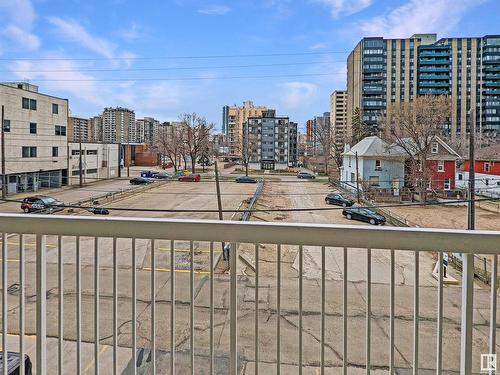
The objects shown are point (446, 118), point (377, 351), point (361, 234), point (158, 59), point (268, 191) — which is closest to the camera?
point (361, 234)

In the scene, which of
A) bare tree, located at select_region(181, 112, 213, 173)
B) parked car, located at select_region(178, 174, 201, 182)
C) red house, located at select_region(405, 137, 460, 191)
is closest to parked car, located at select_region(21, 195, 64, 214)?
Answer: bare tree, located at select_region(181, 112, 213, 173)

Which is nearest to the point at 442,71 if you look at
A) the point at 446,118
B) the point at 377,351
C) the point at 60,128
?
the point at 446,118

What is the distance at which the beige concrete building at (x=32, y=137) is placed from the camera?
326 inches

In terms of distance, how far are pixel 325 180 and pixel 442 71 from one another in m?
5.54

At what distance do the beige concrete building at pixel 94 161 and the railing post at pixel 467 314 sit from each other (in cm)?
691

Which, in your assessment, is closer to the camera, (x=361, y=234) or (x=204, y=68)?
(x=361, y=234)

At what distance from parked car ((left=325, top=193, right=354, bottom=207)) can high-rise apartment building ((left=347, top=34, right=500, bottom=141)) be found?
2.78 meters

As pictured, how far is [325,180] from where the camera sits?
11.8m

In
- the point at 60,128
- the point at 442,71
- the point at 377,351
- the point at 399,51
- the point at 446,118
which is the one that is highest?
the point at 399,51

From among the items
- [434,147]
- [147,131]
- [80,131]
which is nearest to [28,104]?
[80,131]

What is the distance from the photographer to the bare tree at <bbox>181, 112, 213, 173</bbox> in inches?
297

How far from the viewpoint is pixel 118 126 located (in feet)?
23.2

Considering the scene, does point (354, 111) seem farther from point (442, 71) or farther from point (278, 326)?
point (278, 326)

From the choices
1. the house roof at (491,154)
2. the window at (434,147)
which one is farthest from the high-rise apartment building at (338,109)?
the window at (434,147)
